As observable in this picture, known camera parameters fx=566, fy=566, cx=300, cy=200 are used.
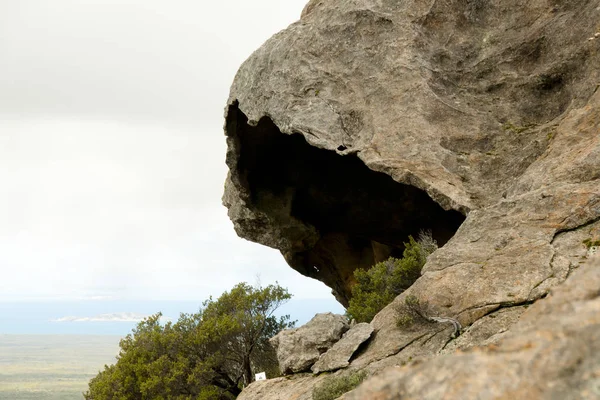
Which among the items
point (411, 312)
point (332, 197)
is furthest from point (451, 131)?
point (332, 197)

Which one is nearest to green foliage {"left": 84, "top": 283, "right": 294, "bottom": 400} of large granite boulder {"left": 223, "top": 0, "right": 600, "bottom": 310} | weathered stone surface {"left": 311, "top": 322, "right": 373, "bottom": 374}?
large granite boulder {"left": 223, "top": 0, "right": 600, "bottom": 310}

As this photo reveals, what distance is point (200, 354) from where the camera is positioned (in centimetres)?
2494

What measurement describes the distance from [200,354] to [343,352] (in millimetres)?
13356

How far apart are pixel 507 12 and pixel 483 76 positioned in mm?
2465

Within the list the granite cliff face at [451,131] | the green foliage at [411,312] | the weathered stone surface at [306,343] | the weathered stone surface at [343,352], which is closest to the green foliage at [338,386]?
the granite cliff face at [451,131]

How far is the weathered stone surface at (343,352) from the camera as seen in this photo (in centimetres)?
1295

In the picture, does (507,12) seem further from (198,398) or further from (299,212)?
(198,398)

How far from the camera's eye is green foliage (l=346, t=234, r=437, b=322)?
1997 centimetres

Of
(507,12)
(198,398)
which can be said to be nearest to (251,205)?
(198,398)

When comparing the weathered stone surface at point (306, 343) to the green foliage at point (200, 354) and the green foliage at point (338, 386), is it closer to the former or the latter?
the green foliage at point (338, 386)

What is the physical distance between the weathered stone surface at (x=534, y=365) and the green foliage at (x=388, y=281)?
15488 millimetres

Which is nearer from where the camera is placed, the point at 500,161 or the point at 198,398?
the point at 500,161

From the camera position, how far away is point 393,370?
4.56 m

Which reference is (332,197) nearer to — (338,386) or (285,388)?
(285,388)
